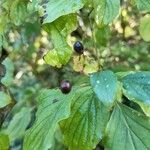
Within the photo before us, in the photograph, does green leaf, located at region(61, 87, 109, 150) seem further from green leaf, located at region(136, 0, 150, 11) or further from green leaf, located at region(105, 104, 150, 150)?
green leaf, located at region(136, 0, 150, 11)

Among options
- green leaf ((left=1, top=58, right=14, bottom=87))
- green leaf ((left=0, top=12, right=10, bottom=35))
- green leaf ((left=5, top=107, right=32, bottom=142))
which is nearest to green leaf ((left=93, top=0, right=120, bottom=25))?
green leaf ((left=0, top=12, right=10, bottom=35))

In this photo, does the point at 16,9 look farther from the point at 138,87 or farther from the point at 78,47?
the point at 138,87

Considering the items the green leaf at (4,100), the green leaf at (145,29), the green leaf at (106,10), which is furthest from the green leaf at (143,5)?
the green leaf at (145,29)

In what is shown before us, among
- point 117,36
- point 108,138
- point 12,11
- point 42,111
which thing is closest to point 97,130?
point 108,138

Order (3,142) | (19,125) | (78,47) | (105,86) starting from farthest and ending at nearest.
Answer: (19,125) < (3,142) < (78,47) < (105,86)

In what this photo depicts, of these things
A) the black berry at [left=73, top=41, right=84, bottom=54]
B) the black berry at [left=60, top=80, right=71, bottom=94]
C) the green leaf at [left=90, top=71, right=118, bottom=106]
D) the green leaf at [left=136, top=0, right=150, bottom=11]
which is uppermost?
the green leaf at [left=136, top=0, right=150, bottom=11]

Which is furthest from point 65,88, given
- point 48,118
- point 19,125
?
point 19,125

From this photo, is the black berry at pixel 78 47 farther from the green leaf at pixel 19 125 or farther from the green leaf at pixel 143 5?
the green leaf at pixel 19 125

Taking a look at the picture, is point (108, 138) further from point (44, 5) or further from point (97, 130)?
point (44, 5)
